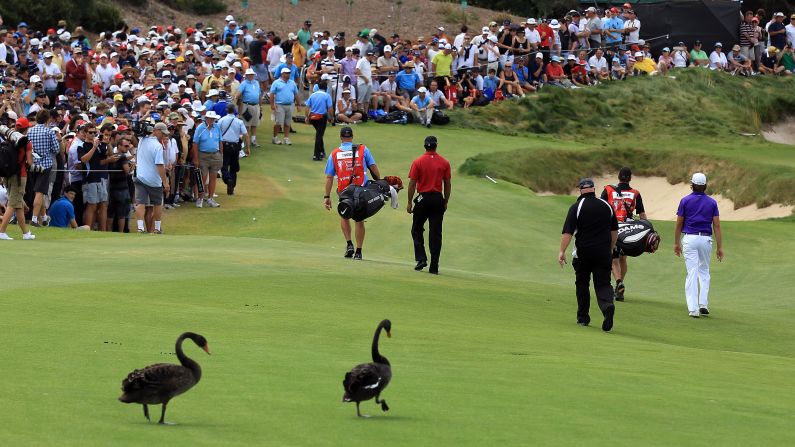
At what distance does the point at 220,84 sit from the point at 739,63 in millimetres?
25975

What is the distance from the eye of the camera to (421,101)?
141ft

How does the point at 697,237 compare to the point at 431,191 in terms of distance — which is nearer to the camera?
the point at 697,237

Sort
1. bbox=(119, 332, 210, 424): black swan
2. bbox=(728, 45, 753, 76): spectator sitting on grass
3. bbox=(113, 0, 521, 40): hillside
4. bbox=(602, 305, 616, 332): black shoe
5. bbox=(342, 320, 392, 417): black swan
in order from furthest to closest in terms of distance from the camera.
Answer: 1. bbox=(113, 0, 521, 40): hillside
2. bbox=(728, 45, 753, 76): spectator sitting on grass
3. bbox=(602, 305, 616, 332): black shoe
4. bbox=(342, 320, 392, 417): black swan
5. bbox=(119, 332, 210, 424): black swan

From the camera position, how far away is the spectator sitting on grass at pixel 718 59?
173ft

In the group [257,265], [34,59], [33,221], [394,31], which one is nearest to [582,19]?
[394,31]

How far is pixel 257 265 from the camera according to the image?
66.6 ft

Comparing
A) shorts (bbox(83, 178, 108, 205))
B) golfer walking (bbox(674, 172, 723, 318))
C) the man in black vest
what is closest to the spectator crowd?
shorts (bbox(83, 178, 108, 205))

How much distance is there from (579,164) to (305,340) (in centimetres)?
2664

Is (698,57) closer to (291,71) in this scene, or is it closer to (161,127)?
(291,71)

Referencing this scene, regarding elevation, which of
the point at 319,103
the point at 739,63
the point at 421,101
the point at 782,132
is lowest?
the point at 319,103

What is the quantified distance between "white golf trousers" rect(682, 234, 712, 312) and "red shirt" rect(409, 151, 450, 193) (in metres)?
3.99

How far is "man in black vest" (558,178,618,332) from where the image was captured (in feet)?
58.5

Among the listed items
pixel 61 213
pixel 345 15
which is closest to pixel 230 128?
pixel 61 213

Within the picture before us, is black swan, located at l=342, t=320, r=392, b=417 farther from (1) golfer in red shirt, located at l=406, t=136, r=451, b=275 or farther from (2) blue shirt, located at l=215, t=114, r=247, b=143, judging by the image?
(2) blue shirt, located at l=215, t=114, r=247, b=143
